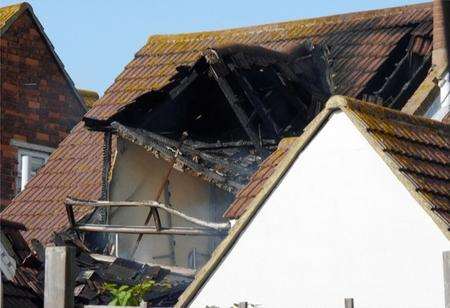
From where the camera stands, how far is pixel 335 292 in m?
10.6

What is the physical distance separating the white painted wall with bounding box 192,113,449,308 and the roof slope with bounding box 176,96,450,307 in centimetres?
6

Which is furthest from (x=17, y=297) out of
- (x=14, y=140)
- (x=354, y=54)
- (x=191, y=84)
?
(x=14, y=140)

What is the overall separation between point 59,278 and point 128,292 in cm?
274

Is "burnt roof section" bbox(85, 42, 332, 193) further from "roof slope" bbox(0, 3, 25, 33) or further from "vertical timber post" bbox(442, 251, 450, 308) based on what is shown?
"vertical timber post" bbox(442, 251, 450, 308)

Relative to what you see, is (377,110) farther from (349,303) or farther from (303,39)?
(303,39)

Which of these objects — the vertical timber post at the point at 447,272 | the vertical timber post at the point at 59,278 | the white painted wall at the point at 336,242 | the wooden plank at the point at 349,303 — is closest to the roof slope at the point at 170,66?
the white painted wall at the point at 336,242

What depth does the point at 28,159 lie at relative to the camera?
25.0 metres

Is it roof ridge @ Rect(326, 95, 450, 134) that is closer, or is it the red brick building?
roof ridge @ Rect(326, 95, 450, 134)

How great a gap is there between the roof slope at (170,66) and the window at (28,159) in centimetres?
110

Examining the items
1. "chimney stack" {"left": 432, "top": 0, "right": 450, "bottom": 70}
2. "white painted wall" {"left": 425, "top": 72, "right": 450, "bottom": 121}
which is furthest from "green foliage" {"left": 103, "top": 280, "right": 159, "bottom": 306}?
"chimney stack" {"left": 432, "top": 0, "right": 450, "bottom": 70}

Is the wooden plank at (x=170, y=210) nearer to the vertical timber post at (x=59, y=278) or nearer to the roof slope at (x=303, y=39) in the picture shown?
the vertical timber post at (x=59, y=278)

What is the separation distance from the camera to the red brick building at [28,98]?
24.9 meters

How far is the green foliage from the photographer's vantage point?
43.3 feet

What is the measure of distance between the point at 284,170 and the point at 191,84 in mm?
6989
